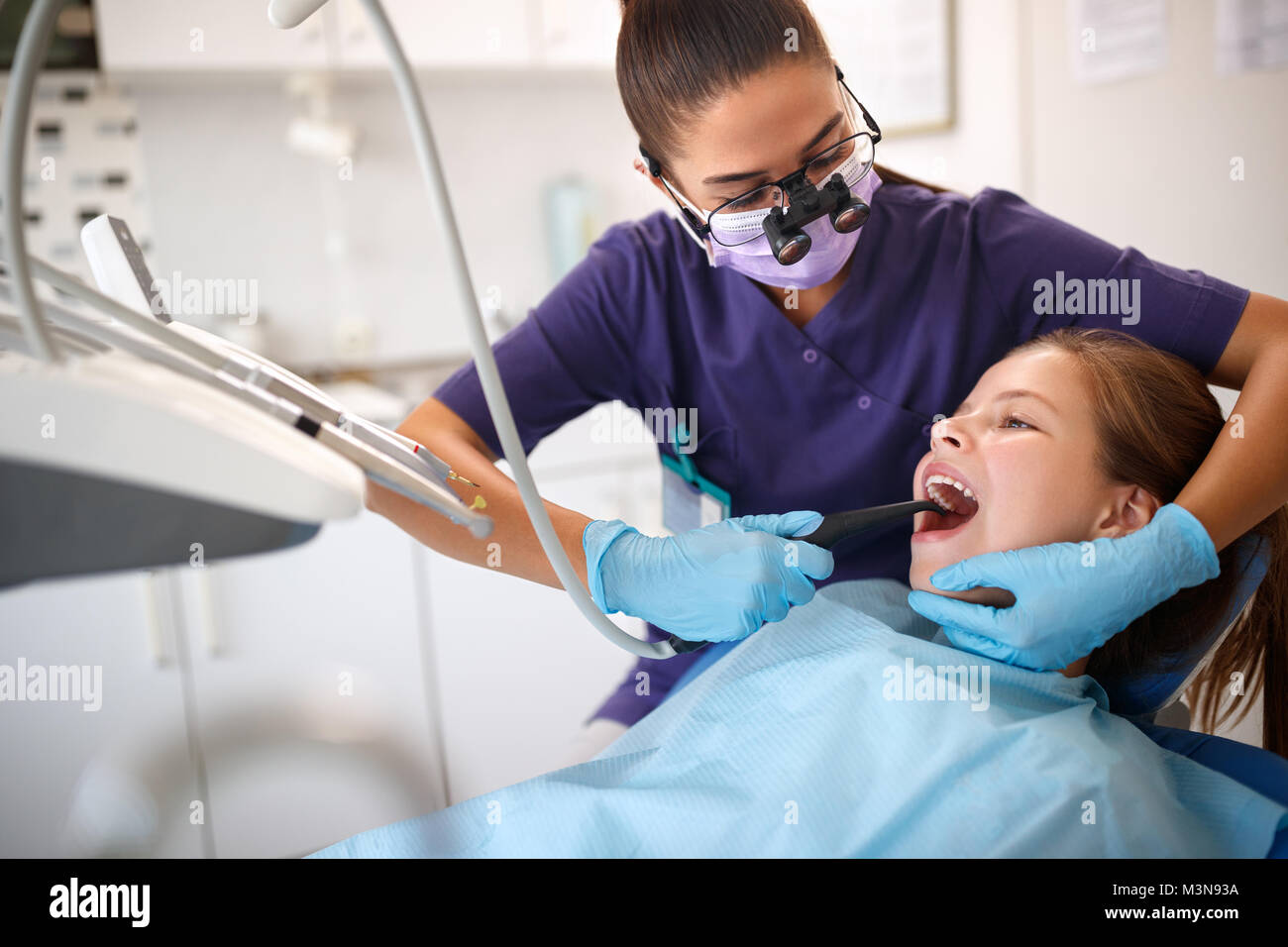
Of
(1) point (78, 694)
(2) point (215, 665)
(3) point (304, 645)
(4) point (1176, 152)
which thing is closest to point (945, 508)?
(4) point (1176, 152)

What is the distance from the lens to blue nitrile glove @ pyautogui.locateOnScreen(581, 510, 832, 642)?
0.97 meters

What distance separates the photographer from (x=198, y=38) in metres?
2.33

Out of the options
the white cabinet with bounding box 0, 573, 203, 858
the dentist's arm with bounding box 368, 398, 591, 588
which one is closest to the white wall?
the dentist's arm with bounding box 368, 398, 591, 588

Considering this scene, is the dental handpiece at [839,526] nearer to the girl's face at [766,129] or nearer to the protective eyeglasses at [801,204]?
the protective eyeglasses at [801,204]

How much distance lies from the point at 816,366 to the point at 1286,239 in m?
1.14

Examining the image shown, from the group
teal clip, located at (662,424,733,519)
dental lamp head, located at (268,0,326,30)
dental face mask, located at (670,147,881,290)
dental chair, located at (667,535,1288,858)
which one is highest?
dental lamp head, located at (268,0,326,30)

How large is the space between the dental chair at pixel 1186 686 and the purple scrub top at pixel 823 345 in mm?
282

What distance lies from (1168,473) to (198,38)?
2425 mm

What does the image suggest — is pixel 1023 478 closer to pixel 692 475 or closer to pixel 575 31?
pixel 692 475

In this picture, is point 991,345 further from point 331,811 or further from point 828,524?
point 331,811

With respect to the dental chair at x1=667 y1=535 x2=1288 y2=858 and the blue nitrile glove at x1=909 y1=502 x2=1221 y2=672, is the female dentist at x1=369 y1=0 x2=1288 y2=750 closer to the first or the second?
the blue nitrile glove at x1=909 y1=502 x2=1221 y2=672

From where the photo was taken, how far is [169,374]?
58cm

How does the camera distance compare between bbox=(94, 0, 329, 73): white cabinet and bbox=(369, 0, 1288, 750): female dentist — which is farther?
bbox=(94, 0, 329, 73): white cabinet
